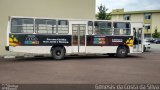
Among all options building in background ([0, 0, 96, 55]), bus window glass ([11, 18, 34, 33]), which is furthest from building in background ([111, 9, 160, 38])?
bus window glass ([11, 18, 34, 33])

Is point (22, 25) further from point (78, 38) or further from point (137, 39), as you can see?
point (137, 39)

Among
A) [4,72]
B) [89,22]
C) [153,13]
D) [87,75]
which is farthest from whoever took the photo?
[153,13]

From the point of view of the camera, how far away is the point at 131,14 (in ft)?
285

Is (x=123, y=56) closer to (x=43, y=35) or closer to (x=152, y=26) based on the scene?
(x=43, y=35)

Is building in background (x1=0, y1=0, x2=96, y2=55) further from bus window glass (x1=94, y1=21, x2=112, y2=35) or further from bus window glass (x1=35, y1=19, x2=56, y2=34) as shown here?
bus window glass (x1=94, y1=21, x2=112, y2=35)

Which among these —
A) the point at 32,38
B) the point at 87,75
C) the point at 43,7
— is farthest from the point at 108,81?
the point at 43,7

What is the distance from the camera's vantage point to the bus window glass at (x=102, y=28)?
→ 23719mm

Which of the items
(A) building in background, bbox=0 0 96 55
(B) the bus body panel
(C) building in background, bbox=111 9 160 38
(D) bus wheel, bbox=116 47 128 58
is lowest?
(D) bus wheel, bbox=116 47 128 58

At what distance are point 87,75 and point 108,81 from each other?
181 cm

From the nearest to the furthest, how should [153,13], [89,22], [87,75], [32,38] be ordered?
[87,75] < [32,38] < [89,22] < [153,13]

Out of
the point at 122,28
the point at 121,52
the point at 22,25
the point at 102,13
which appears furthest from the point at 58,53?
the point at 102,13

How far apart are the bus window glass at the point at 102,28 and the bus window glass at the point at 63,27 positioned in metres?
2.23

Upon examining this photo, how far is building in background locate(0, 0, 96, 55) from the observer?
24688 mm

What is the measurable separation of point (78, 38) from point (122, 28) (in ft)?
12.2
